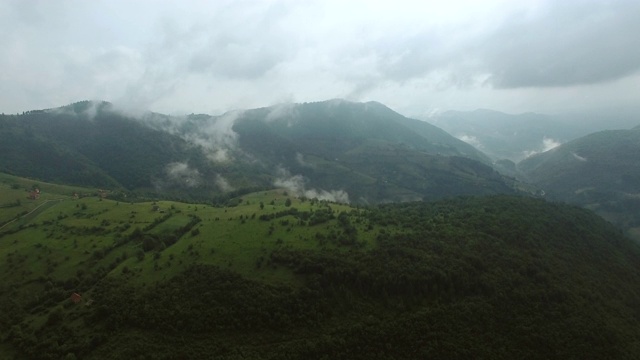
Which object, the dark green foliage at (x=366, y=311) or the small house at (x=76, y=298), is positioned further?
the small house at (x=76, y=298)

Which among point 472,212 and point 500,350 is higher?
point 472,212

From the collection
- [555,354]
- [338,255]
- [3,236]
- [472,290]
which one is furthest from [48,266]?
[555,354]

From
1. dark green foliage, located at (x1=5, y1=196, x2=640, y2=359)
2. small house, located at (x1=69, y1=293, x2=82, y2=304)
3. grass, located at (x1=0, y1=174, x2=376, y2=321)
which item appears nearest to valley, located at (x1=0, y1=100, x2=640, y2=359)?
dark green foliage, located at (x1=5, y1=196, x2=640, y2=359)

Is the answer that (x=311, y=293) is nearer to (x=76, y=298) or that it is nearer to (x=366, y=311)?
(x=366, y=311)

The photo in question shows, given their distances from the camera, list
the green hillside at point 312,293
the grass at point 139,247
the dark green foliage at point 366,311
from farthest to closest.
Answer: the grass at point 139,247, the green hillside at point 312,293, the dark green foliage at point 366,311

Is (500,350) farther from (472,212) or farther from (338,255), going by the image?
(472,212)

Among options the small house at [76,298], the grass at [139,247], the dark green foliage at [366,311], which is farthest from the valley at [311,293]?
the small house at [76,298]

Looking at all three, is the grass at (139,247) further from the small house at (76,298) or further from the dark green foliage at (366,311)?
the dark green foliage at (366,311)

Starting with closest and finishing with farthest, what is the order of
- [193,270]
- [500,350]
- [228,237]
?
[500,350] → [193,270] → [228,237]

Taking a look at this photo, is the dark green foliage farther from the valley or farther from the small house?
the small house
